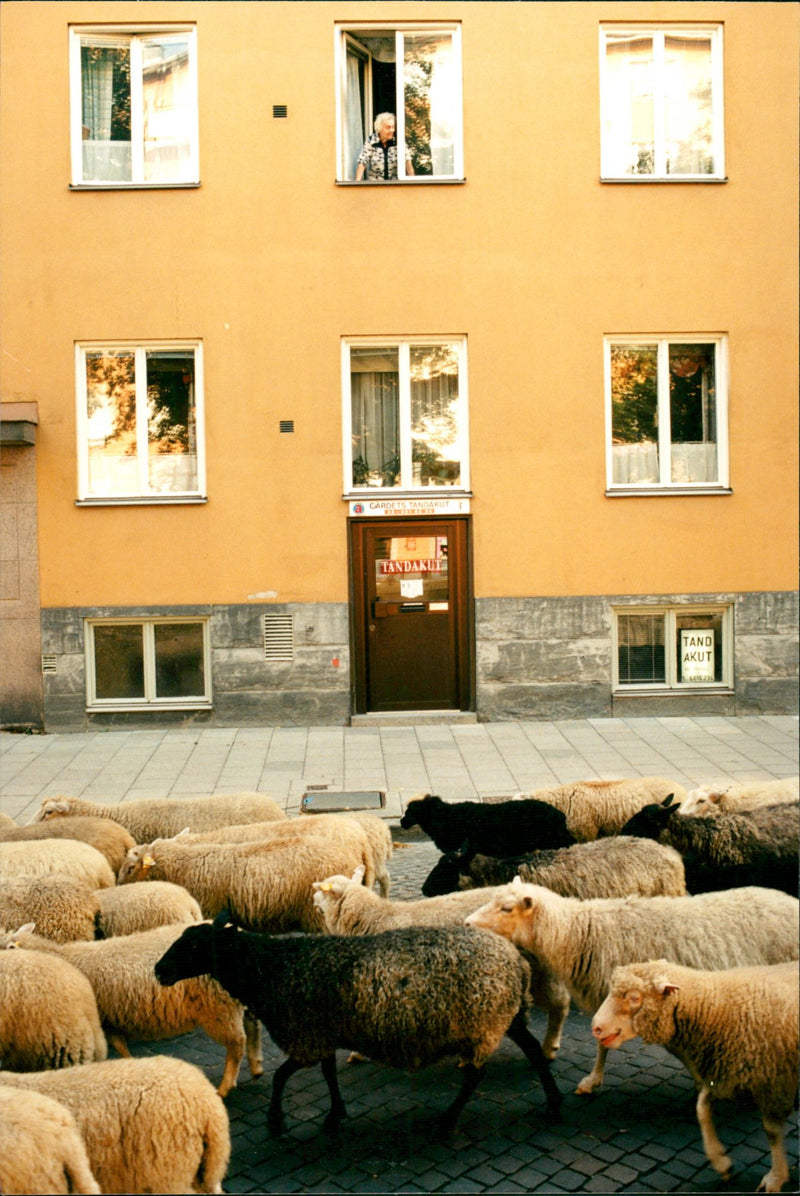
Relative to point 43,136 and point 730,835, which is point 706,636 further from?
point 43,136

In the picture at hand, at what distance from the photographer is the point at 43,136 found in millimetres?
14367

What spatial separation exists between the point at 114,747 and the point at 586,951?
9.08 m

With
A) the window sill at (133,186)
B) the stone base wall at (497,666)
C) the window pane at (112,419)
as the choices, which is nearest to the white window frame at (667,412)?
the stone base wall at (497,666)

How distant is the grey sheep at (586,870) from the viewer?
19.6 ft

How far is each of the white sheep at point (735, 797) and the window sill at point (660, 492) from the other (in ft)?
23.8

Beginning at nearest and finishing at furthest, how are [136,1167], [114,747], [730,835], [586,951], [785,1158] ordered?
[136,1167] → [785,1158] → [586,951] → [730,835] → [114,747]

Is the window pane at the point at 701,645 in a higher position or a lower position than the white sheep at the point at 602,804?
higher

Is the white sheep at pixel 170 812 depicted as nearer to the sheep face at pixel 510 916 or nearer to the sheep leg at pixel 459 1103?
the sheep face at pixel 510 916

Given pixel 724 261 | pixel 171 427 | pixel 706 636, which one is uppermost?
pixel 724 261

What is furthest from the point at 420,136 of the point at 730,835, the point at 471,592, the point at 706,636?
the point at 730,835

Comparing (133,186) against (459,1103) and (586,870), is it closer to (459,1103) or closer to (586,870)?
(586,870)

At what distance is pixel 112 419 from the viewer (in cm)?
1472

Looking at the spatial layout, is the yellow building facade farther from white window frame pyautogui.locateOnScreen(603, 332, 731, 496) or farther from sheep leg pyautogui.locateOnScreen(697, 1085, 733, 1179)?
sheep leg pyautogui.locateOnScreen(697, 1085, 733, 1179)

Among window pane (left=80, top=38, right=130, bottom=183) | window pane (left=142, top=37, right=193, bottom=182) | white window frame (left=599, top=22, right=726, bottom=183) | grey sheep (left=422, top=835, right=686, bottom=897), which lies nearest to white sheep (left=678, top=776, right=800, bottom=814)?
grey sheep (left=422, top=835, right=686, bottom=897)
